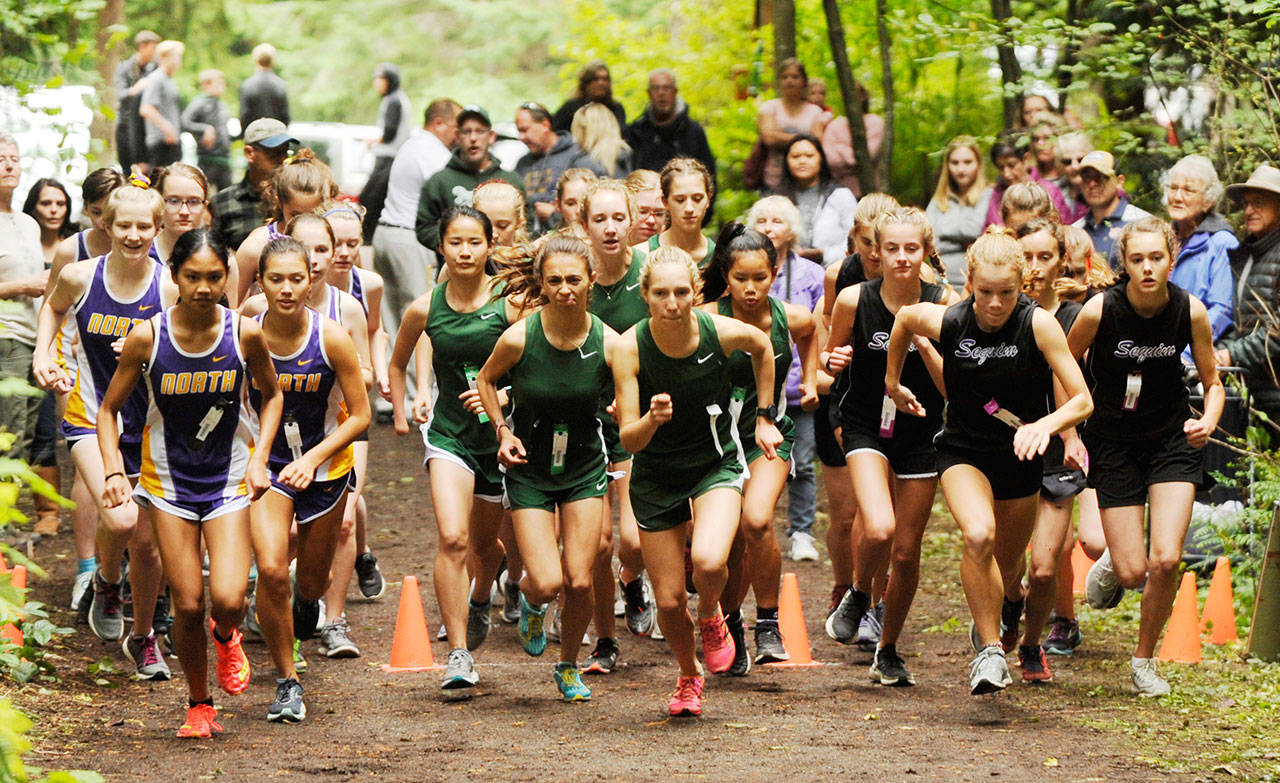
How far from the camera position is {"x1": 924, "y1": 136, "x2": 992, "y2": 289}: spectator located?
12.9 meters

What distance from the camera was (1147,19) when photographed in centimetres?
1416

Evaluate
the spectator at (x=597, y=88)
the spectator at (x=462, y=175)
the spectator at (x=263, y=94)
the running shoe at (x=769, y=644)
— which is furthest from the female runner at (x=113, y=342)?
the spectator at (x=263, y=94)

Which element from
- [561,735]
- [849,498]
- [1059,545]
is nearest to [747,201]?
[849,498]

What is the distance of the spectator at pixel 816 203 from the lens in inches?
498

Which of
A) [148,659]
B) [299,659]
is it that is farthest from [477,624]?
[148,659]

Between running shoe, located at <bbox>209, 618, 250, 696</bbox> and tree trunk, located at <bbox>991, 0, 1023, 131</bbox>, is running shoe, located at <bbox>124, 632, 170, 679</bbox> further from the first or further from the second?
tree trunk, located at <bbox>991, 0, 1023, 131</bbox>

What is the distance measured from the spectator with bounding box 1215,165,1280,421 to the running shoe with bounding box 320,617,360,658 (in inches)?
199

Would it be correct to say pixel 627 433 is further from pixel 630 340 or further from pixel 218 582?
pixel 218 582

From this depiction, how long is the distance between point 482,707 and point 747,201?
9285 mm

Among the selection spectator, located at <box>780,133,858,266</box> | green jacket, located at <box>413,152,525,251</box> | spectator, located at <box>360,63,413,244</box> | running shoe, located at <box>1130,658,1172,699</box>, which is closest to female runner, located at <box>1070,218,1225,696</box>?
running shoe, located at <box>1130,658,1172,699</box>

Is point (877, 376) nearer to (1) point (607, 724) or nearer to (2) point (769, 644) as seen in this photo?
(2) point (769, 644)

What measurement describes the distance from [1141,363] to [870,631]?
2163 mm

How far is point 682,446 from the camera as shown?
752cm

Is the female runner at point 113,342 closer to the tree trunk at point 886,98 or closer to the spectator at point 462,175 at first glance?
the spectator at point 462,175
